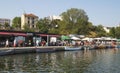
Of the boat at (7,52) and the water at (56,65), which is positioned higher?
the boat at (7,52)

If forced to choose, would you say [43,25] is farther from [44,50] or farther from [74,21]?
[44,50]

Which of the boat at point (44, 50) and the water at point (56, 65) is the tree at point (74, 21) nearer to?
the boat at point (44, 50)

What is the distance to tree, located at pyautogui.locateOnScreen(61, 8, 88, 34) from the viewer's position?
12369 cm

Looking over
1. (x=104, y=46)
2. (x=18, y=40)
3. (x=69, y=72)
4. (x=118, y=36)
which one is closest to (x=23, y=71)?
(x=69, y=72)

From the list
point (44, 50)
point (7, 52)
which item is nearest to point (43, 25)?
point (44, 50)

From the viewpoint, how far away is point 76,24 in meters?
126

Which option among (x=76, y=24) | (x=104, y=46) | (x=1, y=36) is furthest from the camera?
(x=76, y=24)

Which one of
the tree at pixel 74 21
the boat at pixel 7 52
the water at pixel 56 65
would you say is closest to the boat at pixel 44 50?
the boat at pixel 7 52

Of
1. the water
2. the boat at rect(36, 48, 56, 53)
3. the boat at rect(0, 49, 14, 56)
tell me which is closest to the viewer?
the water

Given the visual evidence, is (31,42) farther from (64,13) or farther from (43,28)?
(43,28)

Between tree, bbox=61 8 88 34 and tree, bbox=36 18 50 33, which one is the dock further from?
tree, bbox=36 18 50 33

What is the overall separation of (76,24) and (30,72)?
315 feet

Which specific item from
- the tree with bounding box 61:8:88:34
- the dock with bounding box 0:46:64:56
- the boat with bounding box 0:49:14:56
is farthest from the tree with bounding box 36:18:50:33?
the boat with bounding box 0:49:14:56

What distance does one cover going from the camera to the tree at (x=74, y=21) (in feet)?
406
